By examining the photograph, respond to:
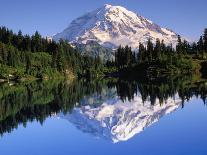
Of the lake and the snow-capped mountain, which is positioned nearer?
the lake

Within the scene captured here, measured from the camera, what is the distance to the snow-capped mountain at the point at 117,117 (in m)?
43.9

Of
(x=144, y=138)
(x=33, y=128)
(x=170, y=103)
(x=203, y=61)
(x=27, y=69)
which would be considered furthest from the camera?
(x=27, y=69)

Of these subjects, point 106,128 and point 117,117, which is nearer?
point 106,128

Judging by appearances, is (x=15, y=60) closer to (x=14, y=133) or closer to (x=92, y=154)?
(x=14, y=133)

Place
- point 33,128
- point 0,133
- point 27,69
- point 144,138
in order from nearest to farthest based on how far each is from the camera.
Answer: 1. point 144,138
2. point 0,133
3. point 33,128
4. point 27,69

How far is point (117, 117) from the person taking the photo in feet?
186

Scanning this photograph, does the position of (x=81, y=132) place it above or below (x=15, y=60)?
below

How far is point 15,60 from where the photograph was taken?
196375mm

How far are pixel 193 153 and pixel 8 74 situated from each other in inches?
6053

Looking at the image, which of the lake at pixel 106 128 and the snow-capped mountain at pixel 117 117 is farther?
the snow-capped mountain at pixel 117 117

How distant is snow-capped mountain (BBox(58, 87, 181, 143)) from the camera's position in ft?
144

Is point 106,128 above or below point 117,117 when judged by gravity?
below

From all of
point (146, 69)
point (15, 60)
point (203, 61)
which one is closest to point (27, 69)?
point (15, 60)

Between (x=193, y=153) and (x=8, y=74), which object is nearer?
(x=193, y=153)
